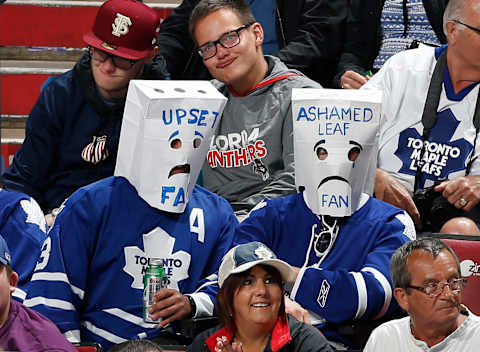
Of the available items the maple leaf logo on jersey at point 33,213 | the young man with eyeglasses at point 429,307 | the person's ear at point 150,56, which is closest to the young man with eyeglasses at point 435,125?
the young man with eyeglasses at point 429,307

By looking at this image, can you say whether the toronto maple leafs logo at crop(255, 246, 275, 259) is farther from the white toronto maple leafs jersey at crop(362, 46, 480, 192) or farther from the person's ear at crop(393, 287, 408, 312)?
the white toronto maple leafs jersey at crop(362, 46, 480, 192)

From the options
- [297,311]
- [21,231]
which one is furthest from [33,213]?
[297,311]

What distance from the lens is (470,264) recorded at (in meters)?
3.38

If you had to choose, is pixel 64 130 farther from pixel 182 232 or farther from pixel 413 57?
pixel 413 57

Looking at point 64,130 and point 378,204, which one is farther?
point 64,130

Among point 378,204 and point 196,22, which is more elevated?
point 196,22

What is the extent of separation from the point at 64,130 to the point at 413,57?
1.54m

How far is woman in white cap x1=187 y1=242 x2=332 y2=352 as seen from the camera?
2930 millimetres

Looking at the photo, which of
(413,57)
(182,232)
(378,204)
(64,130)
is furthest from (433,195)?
(64,130)

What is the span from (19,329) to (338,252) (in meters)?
1.18

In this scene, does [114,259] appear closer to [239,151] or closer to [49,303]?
[49,303]

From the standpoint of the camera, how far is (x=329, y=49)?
4.67 metres

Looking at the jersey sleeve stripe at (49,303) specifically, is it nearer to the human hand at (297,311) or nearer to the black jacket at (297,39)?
the human hand at (297,311)

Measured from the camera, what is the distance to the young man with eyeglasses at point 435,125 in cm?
374
